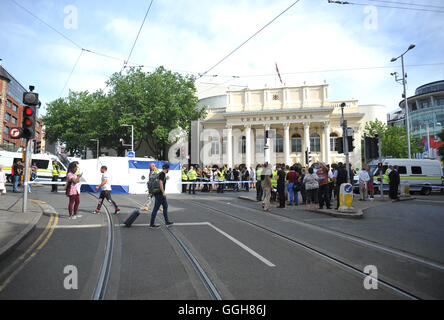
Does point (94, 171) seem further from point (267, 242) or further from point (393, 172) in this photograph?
point (393, 172)

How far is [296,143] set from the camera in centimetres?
4984

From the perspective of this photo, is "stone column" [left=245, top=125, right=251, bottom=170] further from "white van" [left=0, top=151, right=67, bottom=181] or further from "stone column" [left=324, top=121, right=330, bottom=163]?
"white van" [left=0, top=151, right=67, bottom=181]

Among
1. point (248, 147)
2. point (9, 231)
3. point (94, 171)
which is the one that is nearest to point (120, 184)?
point (94, 171)

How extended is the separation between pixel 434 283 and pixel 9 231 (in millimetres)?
8172

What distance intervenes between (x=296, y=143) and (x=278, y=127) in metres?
4.07

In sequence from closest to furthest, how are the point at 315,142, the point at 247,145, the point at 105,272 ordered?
the point at 105,272 < the point at 247,145 < the point at 315,142

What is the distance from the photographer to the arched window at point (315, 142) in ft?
161

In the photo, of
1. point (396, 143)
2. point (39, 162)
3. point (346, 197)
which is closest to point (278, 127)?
point (396, 143)

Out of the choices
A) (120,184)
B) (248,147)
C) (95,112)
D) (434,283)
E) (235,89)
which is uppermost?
(235,89)

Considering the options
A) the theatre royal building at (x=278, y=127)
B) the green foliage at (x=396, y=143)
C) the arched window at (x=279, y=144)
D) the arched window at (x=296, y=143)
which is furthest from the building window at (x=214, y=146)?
the green foliage at (x=396, y=143)

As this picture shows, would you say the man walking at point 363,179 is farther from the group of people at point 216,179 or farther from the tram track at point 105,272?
the tram track at point 105,272

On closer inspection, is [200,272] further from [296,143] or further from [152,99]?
[296,143]

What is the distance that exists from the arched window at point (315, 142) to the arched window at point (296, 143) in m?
1.78

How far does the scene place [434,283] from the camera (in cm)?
415
